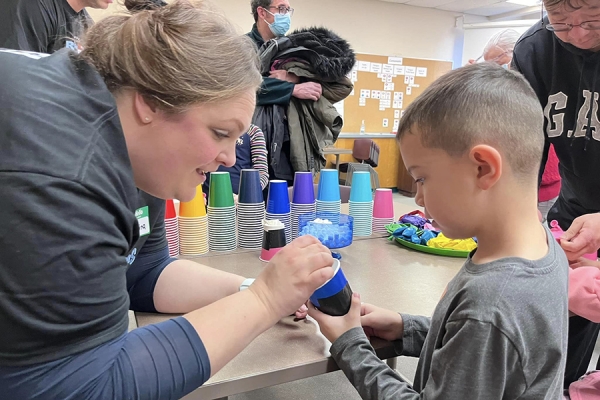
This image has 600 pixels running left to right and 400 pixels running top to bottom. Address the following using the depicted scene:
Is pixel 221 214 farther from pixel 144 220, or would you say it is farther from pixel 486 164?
pixel 486 164

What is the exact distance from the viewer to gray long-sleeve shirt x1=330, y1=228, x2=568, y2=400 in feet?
2.05

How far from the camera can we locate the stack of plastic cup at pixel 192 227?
141 centimetres

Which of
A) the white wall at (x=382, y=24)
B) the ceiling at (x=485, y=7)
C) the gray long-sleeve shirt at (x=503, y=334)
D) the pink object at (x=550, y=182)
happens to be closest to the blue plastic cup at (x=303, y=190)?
the gray long-sleeve shirt at (x=503, y=334)

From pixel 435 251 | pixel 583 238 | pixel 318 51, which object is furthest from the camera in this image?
pixel 318 51

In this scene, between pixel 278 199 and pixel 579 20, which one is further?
pixel 278 199

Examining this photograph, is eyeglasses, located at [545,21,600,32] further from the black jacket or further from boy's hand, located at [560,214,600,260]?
boy's hand, located at [560,214,600,260]

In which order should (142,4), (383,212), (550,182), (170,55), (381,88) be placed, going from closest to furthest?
(170,55) → (142,4) → (383,212) → (550,182) → (381,88)

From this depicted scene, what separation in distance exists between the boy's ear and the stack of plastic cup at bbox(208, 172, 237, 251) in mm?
890

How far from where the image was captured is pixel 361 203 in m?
1.67

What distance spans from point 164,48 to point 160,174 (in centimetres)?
20

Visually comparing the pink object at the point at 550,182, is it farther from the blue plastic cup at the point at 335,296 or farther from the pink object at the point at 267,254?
the blue plastic cup at the point at 335,296

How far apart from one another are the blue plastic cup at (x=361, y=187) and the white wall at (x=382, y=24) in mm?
4732

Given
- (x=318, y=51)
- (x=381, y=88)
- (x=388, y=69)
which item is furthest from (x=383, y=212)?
(x=388, y=69)

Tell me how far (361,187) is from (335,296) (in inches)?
32.0
